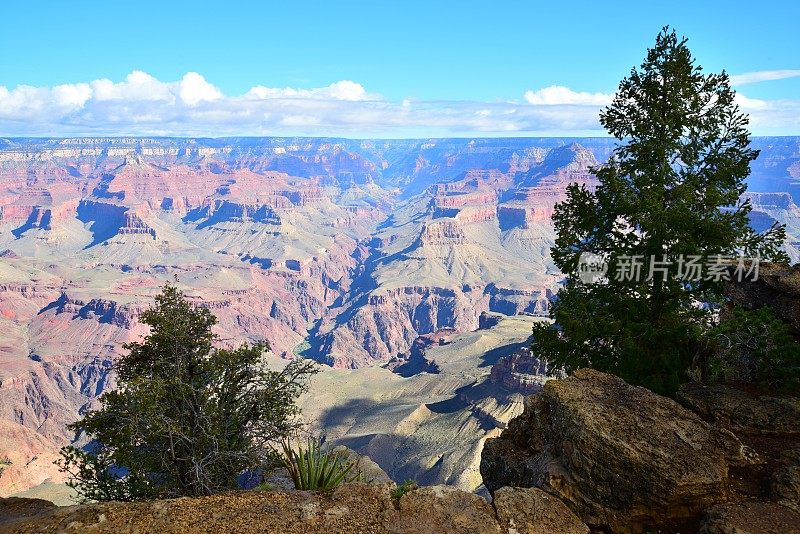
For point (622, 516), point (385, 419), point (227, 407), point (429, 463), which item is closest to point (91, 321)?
point (385, 419)

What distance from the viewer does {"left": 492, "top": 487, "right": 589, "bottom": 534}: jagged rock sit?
7.41 metres

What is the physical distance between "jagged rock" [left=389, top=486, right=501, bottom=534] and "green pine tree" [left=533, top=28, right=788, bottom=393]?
7.49 meters

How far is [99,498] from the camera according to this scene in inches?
486

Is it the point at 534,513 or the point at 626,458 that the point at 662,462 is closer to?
the point at 626,458

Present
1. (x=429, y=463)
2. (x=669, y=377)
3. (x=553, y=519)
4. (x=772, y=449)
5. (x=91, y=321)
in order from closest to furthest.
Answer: (x=553, y=519) → (x=772, y=449) → (x=669, y=377) → (x=429, y=463) → (x=91, y=321)

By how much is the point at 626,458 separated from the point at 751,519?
1741 millimetres

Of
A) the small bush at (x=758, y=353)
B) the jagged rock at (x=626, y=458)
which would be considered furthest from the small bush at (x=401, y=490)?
the small bush at (x=758, y=353)

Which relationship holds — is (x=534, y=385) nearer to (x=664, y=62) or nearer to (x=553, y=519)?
(x=664, y=62)

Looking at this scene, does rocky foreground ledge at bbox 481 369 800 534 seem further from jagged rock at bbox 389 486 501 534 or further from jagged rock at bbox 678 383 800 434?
jagged rock at bbox 389 486 501 534

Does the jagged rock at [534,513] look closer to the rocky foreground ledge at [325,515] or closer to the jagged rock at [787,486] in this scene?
the rocky foreground ledge at [325,515]

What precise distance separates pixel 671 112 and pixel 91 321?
Answer: 190m

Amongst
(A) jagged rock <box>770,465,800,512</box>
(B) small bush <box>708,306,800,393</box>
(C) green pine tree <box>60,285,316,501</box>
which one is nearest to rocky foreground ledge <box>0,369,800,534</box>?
(A) jagged rock <box>770,465,800,512</box>

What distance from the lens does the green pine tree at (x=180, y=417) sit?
39.6 feet

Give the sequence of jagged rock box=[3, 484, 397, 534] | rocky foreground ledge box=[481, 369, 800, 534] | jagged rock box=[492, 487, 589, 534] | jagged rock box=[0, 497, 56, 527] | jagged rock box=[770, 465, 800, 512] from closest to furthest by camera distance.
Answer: jagged rock box=[3, 484, 397, 534] → jagged rock box=[492, 487, 589, 534] → jagged rock box=[770, 465, 800, 512] → rocky foreground ledge box=[481, 369, 800, 534] → jagged rock box=[0, 497, 56, 527]
